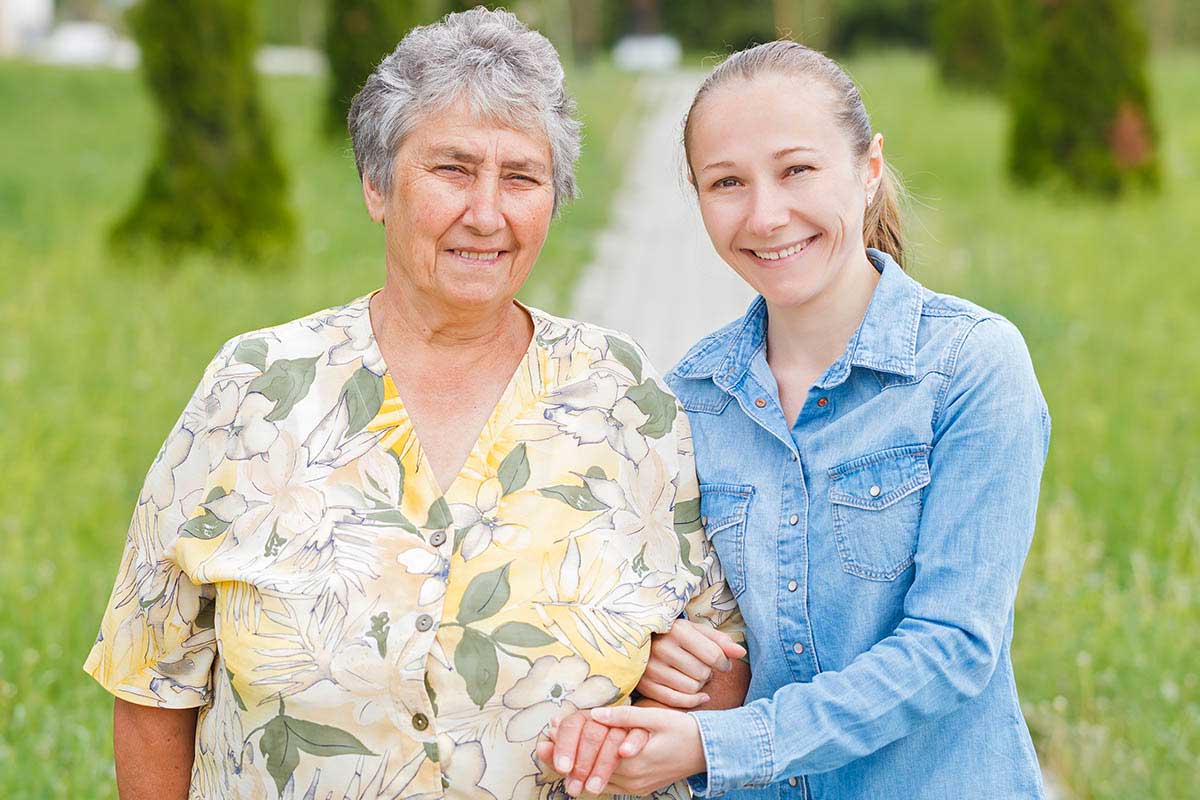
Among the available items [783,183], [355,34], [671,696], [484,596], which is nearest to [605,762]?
[671,696]

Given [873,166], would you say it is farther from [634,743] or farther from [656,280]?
[656,280]

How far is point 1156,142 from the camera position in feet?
34.3

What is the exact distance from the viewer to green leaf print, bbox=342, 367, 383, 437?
2008mm

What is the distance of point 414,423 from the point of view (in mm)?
2057

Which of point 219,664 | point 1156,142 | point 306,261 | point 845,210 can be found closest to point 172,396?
point 306,261

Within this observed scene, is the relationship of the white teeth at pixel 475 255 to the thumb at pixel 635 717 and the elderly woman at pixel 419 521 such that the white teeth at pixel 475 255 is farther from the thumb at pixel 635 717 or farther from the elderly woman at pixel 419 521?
the thumb at pixel 635 717

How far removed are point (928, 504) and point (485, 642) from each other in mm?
687

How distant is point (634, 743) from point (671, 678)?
191 mm

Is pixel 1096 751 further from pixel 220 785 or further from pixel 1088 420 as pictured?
pixel 1088 420

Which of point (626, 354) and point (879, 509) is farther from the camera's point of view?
point (626, 354)

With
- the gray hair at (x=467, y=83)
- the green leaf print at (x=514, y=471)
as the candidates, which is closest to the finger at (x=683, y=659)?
the green leaf print at (x=514, y=471)

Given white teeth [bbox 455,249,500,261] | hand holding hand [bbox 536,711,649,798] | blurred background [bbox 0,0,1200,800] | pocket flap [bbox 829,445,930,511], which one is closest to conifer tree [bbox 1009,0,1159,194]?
blurred background [bbox 0,0,1200,800]

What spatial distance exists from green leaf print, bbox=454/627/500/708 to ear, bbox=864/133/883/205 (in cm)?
96

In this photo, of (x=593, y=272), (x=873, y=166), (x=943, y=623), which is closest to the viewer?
(x=943, y=623)
